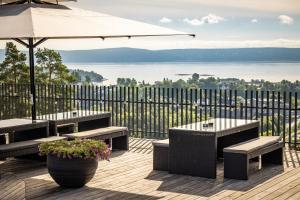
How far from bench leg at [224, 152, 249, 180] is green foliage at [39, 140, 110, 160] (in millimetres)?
2000

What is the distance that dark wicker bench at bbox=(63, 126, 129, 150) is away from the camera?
11.2 m

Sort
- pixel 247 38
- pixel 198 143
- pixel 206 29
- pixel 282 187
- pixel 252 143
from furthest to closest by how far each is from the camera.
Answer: pixel 206 29 → pixel 247 38 → pixel 252 143 → pixel 198 143 → pixel 282 187

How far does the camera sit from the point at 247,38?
15700cm

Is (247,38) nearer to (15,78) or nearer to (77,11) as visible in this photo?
(15,78)

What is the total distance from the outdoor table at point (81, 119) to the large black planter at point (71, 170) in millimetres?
2736

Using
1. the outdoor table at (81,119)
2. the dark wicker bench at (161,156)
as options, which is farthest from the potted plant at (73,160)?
the outdoor table at (81,119)

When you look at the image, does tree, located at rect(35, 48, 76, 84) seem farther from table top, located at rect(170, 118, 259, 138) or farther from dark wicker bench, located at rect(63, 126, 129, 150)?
table top, located at rect(170, 118, 259, 138)

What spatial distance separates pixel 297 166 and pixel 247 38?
150 metres

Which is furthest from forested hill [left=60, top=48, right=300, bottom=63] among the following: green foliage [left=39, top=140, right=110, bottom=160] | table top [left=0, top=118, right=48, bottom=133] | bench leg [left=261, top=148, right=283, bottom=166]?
green foliage [left=39, top=140, right=110, bottom=160]

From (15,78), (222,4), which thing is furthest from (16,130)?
(222,4)

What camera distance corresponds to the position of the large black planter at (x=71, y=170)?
27.2ft

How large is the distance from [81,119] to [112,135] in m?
0.72

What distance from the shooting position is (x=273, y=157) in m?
10.3

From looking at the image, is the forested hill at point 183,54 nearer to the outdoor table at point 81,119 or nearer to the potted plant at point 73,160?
the outdoor table at point 81,119
